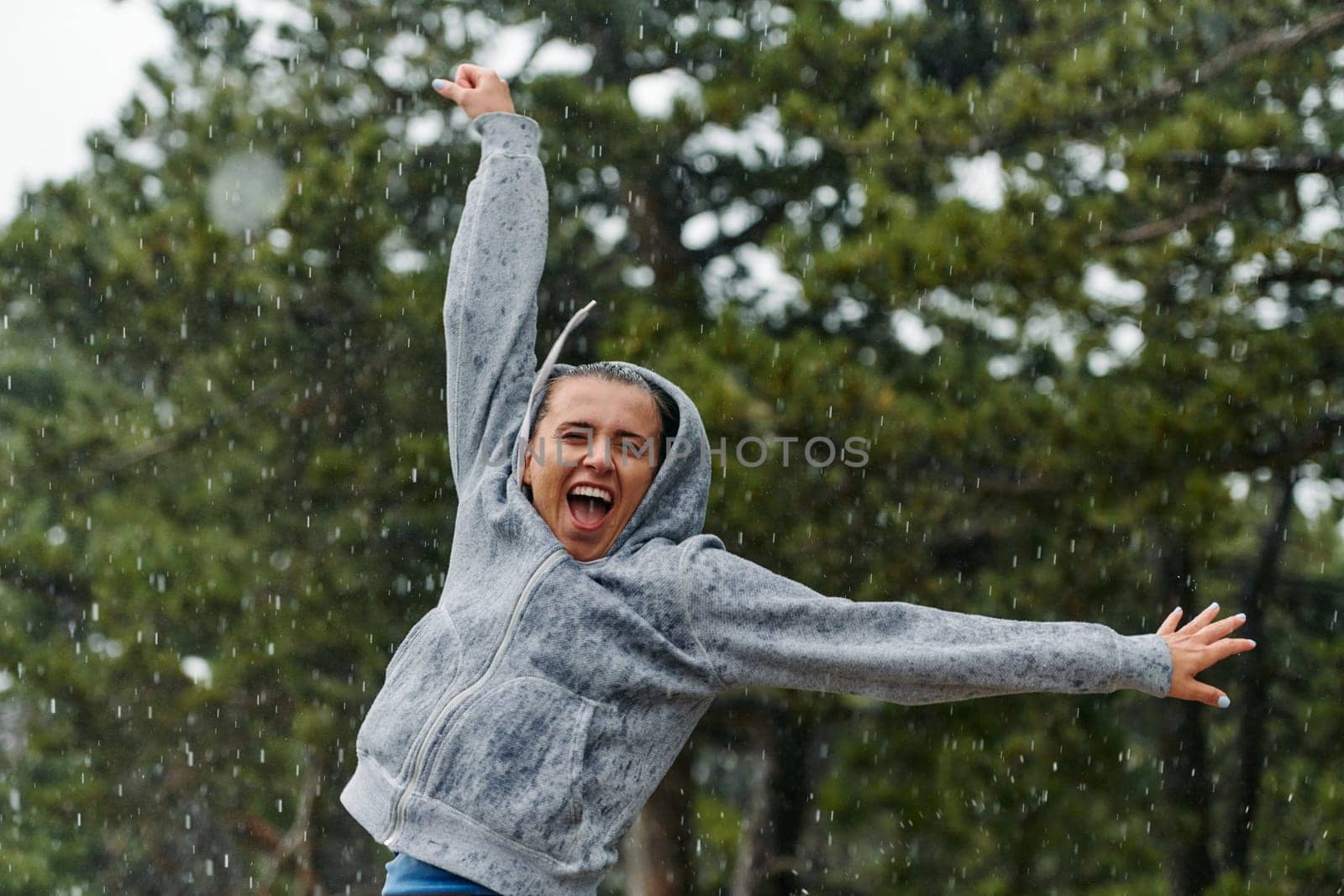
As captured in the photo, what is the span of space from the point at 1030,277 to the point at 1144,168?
0.43 meters

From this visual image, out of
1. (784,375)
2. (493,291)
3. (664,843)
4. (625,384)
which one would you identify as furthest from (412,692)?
(664,843)

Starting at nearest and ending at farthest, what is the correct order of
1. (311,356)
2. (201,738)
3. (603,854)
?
(603,854), (311,356), (201,738)

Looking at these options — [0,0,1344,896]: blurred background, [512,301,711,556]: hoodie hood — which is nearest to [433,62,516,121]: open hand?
[512,301,711,556]: hoodie hood

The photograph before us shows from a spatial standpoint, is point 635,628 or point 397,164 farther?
point 397,164

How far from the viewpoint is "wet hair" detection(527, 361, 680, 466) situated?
164cm

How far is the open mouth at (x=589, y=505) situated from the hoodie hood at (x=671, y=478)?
4cm

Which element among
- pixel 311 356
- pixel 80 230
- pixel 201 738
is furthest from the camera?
pixel 201 738

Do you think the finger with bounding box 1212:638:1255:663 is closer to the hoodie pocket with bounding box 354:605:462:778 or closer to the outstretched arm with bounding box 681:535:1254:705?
the outstretched arm with bounding box 681:535:1254:705

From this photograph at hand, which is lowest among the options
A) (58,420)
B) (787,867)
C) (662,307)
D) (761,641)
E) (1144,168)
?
(787,867)

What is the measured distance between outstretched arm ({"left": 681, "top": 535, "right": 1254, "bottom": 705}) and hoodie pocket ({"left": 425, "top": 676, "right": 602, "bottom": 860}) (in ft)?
0.60

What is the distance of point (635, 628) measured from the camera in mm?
1467

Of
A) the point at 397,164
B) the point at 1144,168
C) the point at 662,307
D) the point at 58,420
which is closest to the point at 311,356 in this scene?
the point at 397,164

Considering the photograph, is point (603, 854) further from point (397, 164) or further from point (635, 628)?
point (397, 164)

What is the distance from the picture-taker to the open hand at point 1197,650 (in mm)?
1419
